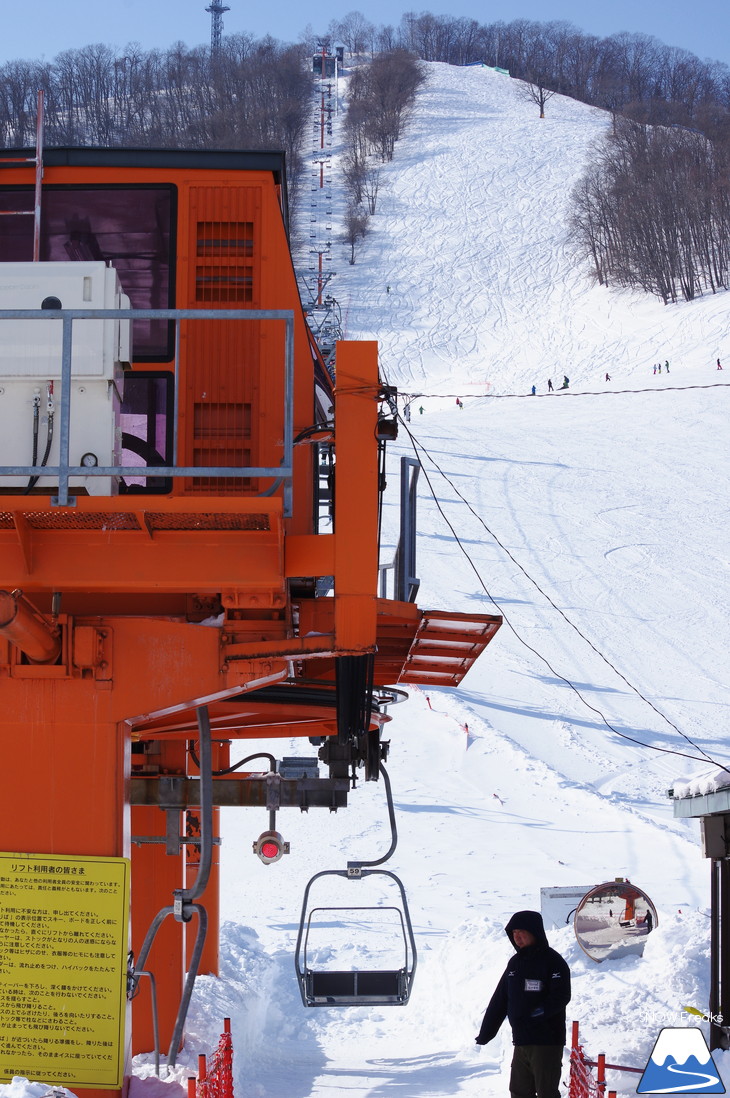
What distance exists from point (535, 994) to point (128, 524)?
3451 mm

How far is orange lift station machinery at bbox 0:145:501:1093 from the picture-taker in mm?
6207

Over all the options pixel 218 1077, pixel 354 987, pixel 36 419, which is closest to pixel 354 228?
pixel 354 987

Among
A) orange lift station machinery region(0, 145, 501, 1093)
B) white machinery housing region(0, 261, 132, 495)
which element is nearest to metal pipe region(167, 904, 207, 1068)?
orange lift station machinery region(0, 145, 501, 1093)

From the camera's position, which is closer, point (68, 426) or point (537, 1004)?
point (68, 426)

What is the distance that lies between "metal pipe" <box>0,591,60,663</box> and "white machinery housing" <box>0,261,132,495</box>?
65 centimetres

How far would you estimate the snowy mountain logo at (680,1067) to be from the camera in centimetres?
794

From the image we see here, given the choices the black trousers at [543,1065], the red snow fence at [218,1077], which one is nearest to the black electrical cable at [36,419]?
the red snow fence at [218,1077]

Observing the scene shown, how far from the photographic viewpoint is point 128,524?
6.33 metres

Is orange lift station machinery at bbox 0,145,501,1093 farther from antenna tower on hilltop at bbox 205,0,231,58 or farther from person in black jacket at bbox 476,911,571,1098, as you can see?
antenna tower on hilltop at bbox 205,0,231,58

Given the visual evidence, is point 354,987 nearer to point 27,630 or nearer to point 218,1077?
point 218,1077

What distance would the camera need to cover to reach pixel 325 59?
127 m

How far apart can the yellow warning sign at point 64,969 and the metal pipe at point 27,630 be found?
104 centimetres

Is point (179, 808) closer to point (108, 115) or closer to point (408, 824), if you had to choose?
point (408, 824)

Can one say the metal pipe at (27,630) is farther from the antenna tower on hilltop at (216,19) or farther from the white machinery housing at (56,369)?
the antenna tower on hilltop at (216,19)
